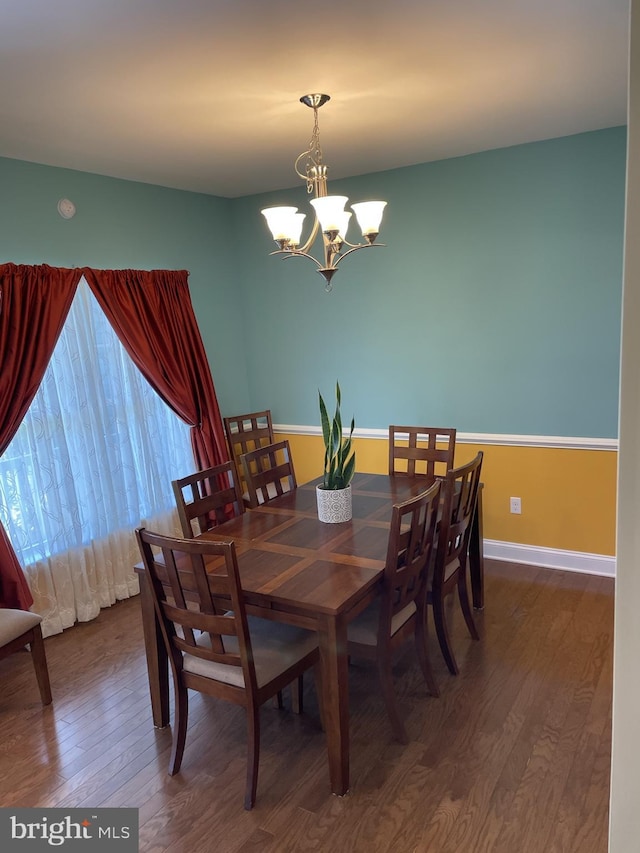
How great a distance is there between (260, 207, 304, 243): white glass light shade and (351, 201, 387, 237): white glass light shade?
0.26 m

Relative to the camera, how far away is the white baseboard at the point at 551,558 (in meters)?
3.59

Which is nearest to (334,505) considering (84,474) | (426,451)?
(426,451)

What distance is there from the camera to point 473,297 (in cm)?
375

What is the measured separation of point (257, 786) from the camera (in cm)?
211

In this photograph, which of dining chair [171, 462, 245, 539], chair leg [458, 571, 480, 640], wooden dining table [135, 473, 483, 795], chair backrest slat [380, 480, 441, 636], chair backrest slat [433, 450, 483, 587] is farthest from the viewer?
chair leg [458, 571, 480, 640]

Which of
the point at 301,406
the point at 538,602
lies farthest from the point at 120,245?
the point at 538,602

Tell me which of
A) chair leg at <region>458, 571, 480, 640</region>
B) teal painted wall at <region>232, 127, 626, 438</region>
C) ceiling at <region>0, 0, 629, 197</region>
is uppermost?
ceiling at <region>0, 0, 629, 197</region>

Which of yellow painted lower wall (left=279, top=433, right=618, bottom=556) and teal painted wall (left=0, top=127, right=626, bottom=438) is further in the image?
yellow painted lower wall (left=279, top=433, right=618, bottom=556)

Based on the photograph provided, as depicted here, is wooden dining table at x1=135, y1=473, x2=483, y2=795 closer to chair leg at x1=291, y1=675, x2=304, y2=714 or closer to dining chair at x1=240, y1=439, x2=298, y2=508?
dining chair at x1=240, y1=439, x2=298, y2=508

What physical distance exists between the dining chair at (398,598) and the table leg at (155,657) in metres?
0.77

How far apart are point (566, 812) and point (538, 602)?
4.85ft

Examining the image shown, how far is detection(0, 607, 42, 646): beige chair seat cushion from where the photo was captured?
2.51 meters

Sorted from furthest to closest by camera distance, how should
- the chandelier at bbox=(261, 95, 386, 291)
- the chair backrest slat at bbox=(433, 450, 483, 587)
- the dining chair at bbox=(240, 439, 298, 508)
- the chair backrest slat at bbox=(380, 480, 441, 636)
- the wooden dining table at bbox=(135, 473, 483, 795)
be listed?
the dining chair at bbox=(240, 439, 298, 508), the chair backrest slat at bbox=(433, 450, 483, 587), the chandelier at bbox=(261, 95, 386, 291), the chair backrest slat at bbox=(380, 480, 441, 636), the wooden dining table at bbox=(135, 473, 483, 795)

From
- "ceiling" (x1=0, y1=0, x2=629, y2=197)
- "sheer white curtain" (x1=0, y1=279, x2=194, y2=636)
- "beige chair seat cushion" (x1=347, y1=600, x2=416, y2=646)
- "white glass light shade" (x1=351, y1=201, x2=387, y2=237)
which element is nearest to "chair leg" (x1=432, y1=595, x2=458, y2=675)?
"beige chair seat cushion" (x1=347, y1=600, x2=416, y2=646)
